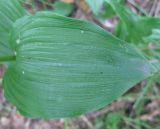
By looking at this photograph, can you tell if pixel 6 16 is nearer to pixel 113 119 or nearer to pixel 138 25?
pixel 138 25

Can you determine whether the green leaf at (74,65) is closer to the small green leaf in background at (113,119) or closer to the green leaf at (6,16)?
the green leaf at (6,16)

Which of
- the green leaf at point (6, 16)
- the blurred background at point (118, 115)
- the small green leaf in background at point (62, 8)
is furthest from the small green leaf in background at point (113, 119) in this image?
the green leaf at point (6, 16)

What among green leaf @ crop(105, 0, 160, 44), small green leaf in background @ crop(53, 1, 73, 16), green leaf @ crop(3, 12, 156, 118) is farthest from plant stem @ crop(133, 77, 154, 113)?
green leaf @ crop(3, 12, 156, 118)

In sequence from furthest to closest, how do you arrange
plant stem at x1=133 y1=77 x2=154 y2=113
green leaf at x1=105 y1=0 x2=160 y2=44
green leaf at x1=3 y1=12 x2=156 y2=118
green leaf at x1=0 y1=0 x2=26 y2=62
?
plant stem at x1=133 y1=77 x2=154 y2=113
green leaf at x1=105 y1=0 x2=160 y2=44
green leaf at x1=0 y1=0 x2=26 y2=62
green leaf at x1=3 y1=12 x2=156 y2=118

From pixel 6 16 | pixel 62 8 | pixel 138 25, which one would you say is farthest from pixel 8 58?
pixel 62 8

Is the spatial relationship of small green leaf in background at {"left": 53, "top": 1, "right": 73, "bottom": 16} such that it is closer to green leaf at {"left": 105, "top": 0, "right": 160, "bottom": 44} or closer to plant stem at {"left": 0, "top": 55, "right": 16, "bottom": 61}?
green leaf at {"left": 105, "top": 0, "right": 160, "bottom": 44}

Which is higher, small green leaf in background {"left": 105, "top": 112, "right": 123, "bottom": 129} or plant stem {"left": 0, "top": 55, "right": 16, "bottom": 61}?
plant stem {"left": 0, "top": 55, "right": 16, "bottom": 61}

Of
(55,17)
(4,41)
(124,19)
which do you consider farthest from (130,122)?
(55,17)
